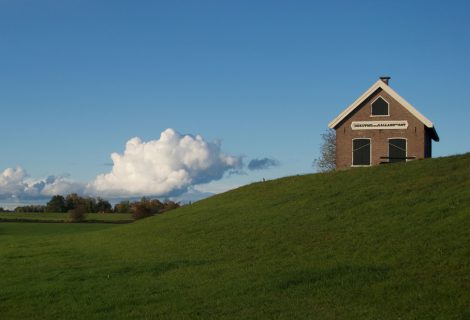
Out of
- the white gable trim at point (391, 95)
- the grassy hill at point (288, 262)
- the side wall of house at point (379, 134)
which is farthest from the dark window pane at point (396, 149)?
the grassy hill at point (288, 262)

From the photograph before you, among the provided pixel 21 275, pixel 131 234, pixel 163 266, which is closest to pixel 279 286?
pixel 163 266

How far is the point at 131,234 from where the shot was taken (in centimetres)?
3547

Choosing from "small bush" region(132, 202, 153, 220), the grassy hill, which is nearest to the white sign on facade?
the grassy hill

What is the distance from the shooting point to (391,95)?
4734 centimetres

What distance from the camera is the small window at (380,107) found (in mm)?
47625

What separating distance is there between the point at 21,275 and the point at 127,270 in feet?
14.0

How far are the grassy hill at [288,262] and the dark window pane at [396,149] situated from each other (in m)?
11.8

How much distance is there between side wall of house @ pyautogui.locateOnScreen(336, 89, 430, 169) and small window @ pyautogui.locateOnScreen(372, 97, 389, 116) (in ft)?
0.77

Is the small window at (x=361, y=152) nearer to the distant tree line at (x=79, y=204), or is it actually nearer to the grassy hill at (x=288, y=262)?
the grassy hill at (x=288, y=262)

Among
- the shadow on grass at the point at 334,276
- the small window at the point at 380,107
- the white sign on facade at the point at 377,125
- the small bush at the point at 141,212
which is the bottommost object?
the shadow on grass at the point at 334,276

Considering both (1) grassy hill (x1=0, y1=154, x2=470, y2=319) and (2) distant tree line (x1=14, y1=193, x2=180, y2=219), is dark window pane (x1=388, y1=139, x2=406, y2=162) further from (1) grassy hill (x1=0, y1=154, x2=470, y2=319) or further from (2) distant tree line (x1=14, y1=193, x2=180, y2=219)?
(2) distant tree line (x1=14, y1=193, x2=180, y2=219)

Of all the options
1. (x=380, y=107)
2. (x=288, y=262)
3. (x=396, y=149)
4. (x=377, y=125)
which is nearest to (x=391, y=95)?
(x=380, y=107)

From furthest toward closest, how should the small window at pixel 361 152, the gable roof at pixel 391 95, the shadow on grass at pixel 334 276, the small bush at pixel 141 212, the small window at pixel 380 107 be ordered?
the small bush at pixel 141 212, the small window at pixel 361 152, the small window at pixel 380 107, the gable roof at pixel 391 95, the shadow on grass at pixel 334 276

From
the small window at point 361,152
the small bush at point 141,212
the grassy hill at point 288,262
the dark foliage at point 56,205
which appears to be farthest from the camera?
the dark foliage at point 56,205
